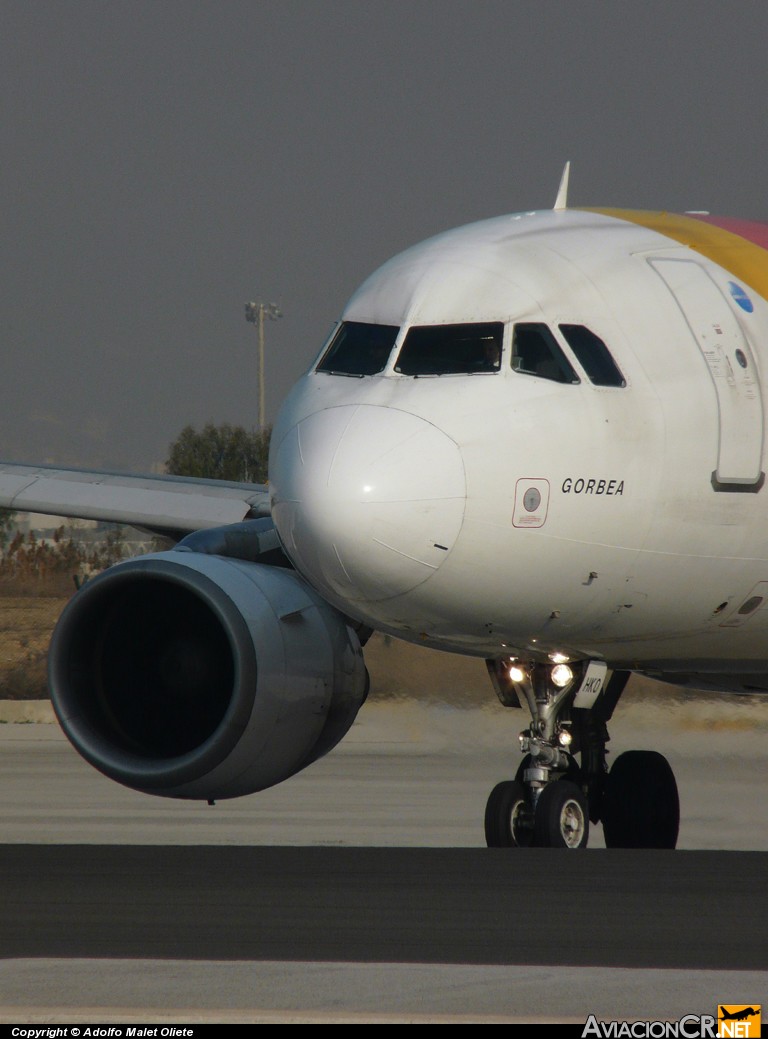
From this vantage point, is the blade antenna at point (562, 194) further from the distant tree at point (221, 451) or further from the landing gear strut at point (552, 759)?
the distant tree at point (221, 451)

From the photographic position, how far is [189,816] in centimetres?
1648

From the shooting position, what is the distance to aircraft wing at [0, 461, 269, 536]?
13.0 metres

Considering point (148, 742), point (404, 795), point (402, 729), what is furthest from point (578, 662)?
point (404, 795)

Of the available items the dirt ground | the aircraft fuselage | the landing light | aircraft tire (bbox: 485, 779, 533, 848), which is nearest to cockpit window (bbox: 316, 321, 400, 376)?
the aircraft fuselage

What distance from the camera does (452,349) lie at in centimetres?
926

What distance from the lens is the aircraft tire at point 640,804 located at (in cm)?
1161

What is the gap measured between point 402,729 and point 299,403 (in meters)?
7.90

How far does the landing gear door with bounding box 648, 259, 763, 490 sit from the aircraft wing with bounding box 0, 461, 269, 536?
387cm

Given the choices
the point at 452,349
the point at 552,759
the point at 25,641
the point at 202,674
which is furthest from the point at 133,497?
the point at 25,641

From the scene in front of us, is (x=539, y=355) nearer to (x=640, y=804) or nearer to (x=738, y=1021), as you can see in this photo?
(x=640, y=804)

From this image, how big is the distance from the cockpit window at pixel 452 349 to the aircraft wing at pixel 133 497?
3605mm

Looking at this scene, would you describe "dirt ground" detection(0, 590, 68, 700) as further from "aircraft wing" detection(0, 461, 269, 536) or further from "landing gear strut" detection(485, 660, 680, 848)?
"landing gear strut" detection(485, 660, 680, 848)

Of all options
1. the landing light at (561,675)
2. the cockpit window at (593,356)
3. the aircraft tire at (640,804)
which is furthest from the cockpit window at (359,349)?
the aircraft tire at (640,804)

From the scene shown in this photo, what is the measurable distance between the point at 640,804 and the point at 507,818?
2.15 meters
